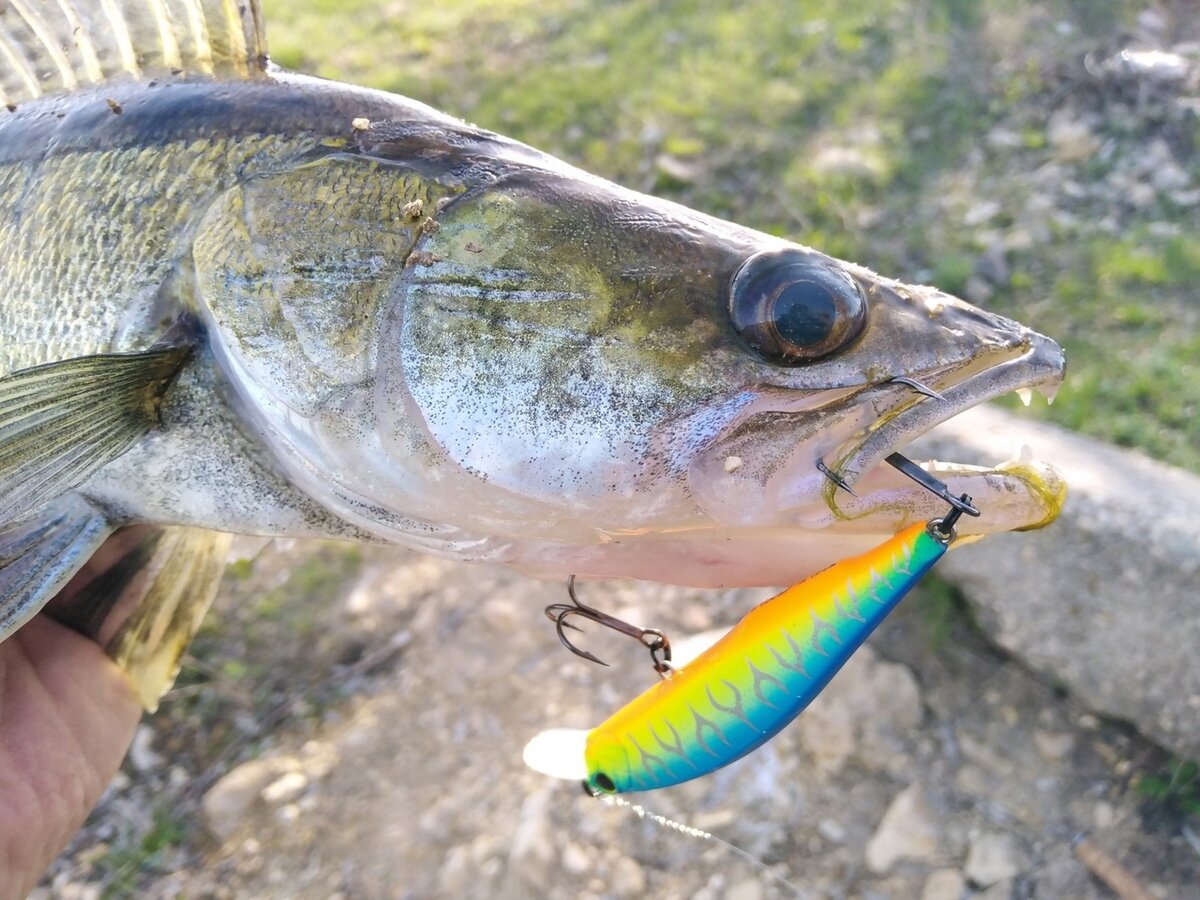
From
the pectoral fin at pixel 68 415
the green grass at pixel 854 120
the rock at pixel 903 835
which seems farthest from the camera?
the green grass at pixel 854 120

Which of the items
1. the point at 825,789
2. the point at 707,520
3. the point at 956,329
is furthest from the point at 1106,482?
the point at 707,520

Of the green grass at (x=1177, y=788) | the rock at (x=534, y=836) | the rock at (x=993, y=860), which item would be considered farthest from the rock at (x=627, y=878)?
the green grass at (x=1177, y=788)

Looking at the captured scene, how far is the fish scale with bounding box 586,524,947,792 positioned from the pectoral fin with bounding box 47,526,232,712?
1.18 meters

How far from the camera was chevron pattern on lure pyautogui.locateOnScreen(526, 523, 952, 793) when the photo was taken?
4.10 ft

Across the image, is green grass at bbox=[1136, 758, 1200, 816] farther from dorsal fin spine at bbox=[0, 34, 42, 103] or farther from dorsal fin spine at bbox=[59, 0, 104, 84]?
dorsal fin spine at bbox=[0, 34, 42, 103]

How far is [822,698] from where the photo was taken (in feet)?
8.61

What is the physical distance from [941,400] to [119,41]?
5.67 feet

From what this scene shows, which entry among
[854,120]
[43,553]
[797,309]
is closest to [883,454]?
[797,309]

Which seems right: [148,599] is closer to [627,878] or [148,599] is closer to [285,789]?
[285,789]

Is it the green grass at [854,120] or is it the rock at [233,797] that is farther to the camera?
the green grass at [854,120]

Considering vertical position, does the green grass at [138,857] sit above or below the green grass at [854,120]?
below

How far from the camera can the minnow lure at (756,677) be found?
4.09 feet

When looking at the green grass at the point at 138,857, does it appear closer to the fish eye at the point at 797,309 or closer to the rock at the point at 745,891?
the rock at the point at 745,891

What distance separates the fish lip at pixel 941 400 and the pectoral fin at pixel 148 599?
1535 mm
